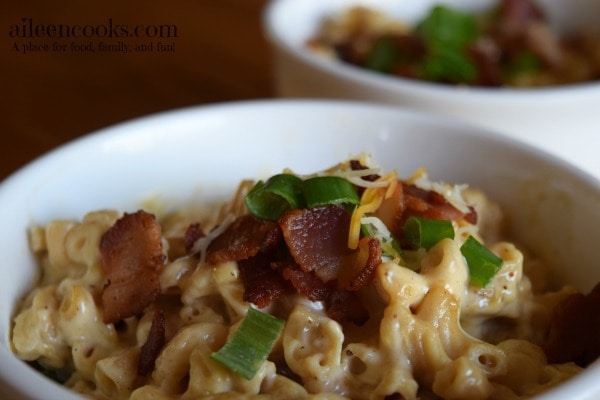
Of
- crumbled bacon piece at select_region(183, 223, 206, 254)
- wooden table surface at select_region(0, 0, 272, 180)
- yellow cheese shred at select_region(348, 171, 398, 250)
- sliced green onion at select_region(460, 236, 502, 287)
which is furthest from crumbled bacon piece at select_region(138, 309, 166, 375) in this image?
wooden table surface at select_region(0, 0, 272, 180)

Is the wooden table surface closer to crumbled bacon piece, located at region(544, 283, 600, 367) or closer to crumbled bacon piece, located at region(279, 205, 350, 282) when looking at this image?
crumbled bacon piece, located at region(279, 205, 350, 282)

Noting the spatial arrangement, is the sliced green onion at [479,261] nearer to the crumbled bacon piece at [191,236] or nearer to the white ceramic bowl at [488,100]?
the crumbled bacon piece at [191,236]

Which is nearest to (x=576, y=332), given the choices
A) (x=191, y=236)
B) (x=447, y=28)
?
(x=191, y=236)

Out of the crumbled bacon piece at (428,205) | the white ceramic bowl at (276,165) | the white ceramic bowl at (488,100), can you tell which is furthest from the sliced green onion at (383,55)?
the crumbled bacon piece at (428,205)

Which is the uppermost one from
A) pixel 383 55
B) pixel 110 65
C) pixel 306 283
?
pixel 306 283

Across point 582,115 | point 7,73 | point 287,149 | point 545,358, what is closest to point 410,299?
point 545,358

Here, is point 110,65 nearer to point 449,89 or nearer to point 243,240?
point 449,89
